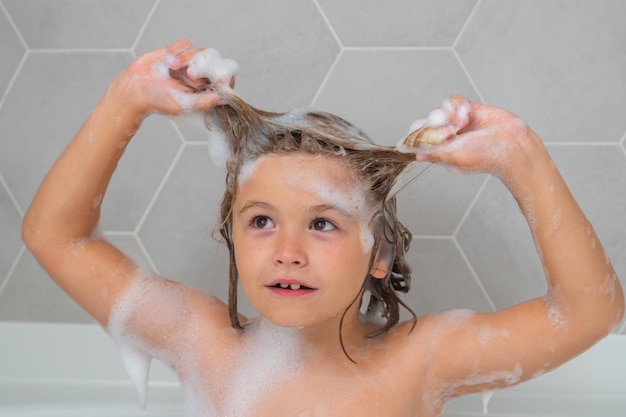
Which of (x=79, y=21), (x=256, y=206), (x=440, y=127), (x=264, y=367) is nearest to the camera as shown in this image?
(x=440, y=127)

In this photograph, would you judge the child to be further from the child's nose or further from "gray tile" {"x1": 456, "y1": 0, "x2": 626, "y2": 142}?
"gray tile" {"x1": 456, "y1": 0, "x2": 626, "y2": 142}

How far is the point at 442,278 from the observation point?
61.2 inches

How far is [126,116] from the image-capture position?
3.86ft

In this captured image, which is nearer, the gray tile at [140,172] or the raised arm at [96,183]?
the raised arm at [96,183]

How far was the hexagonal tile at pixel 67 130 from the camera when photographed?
5.23 ft

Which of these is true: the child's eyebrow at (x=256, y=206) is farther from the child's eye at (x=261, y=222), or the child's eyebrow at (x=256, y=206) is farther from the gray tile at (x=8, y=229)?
the gray tile at (x=8, y=229)

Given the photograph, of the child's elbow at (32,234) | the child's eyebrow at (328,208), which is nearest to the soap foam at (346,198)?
the child's eyebrow at (328,208)

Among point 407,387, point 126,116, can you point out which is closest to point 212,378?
point 407,387

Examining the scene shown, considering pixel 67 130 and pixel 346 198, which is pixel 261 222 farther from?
pixel 67 130

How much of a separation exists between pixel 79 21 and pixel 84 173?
1.65 ft

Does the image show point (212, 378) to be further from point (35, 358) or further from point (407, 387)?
point (35, 358)

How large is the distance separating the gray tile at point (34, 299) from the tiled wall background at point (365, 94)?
1.1 inches

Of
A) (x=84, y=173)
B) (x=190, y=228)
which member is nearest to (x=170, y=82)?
(x=84, y=173)

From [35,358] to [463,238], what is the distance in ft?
2.73
